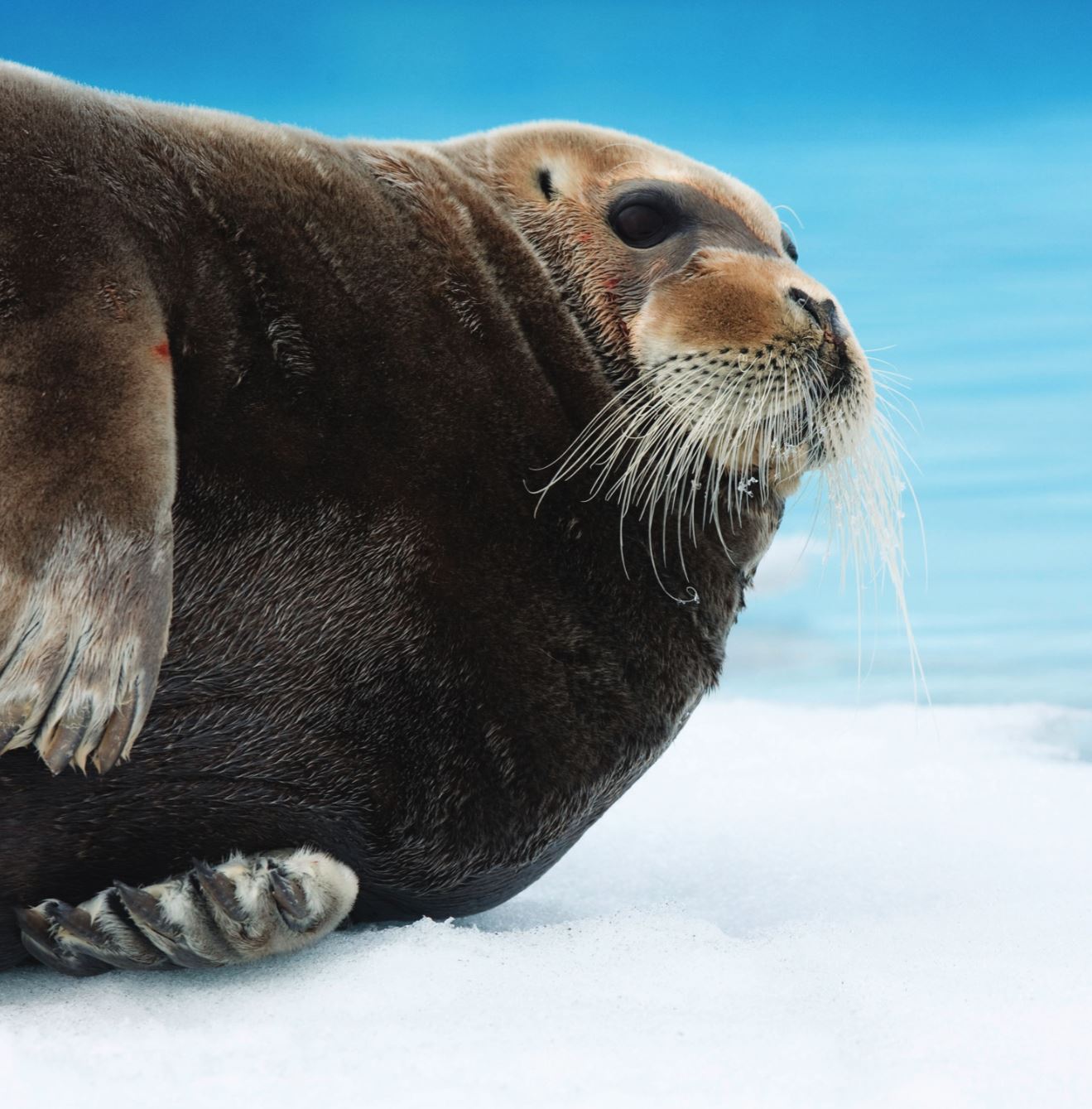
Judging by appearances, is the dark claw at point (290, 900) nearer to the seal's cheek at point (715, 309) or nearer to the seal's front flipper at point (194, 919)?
the seal's front flipper at point (194, 919)

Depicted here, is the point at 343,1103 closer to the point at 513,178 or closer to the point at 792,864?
the point at 513,178

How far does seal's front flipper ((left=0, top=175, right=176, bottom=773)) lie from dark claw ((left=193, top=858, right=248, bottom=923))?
17.9 inches

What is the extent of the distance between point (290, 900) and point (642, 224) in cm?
192

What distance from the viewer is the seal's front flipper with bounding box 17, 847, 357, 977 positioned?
307cm

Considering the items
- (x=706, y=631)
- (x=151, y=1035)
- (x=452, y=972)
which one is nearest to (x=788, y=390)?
(x=706, y=631)

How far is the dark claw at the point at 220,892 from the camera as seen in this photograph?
3074mm

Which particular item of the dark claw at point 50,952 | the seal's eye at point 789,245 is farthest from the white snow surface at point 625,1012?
the seal's eye at point 789,245

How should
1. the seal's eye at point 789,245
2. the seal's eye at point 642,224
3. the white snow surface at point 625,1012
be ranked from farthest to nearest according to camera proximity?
the seal's eye at point 789,245 → the seal's eye at point 642,224 → the white snow surface at point 625,1012

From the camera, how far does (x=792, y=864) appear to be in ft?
16.3

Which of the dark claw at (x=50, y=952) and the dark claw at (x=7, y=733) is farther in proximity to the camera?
the dark claw at (x=50, y=952)

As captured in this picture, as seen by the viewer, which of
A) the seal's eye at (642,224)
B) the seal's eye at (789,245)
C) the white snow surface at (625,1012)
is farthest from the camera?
the seal's eye at (789,245)

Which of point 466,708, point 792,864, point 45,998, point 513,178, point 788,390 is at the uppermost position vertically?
point 513,178

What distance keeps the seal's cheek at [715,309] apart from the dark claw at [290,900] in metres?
1.53

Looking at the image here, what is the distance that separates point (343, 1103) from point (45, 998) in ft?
3.45
